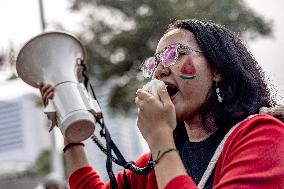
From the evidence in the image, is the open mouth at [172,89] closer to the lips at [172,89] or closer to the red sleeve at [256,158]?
the lips at [172,89]

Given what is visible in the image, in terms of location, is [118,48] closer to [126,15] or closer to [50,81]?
[126,15]

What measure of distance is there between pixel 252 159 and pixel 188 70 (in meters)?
0.46

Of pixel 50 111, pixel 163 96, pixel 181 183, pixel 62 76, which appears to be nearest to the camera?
pixel 181 183

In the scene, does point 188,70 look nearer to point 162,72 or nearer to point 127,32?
point 162,72

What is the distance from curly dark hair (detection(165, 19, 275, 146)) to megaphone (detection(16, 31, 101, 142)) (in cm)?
44

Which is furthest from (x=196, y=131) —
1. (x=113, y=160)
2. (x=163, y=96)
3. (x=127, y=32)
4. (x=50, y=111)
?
(x=127, y=32)

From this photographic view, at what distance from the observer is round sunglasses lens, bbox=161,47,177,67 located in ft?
6.35

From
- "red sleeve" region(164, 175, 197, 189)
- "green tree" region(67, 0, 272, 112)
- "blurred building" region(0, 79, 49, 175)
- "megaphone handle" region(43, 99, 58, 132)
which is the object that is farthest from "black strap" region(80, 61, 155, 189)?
"blurred building" region(0, 79, 49, 175)

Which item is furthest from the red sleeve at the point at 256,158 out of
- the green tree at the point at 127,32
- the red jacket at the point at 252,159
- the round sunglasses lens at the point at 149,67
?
the green tree at the point at 127,32

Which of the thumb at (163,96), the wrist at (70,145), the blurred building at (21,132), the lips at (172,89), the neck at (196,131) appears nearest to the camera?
the thumb at (163,96)

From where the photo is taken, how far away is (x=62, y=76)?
88.4 inches

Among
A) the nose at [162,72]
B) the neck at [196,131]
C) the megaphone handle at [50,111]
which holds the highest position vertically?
the megaphone handle at [50,111]

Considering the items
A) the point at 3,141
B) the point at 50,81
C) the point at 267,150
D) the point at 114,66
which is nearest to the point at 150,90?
the point at 267,150

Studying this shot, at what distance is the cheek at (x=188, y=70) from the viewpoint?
189 cm
